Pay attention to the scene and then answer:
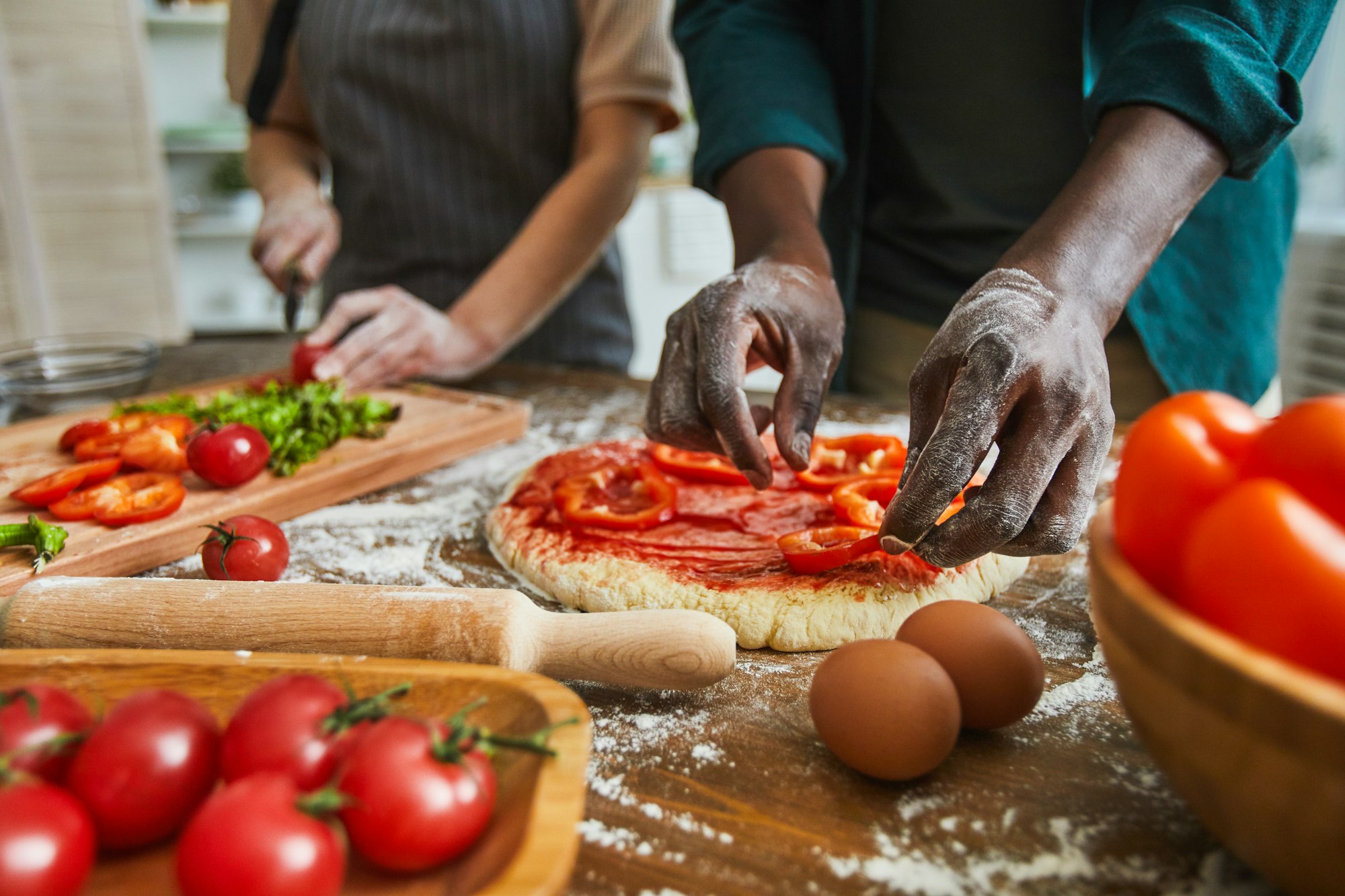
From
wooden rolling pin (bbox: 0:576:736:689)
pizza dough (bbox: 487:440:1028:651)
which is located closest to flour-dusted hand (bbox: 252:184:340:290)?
pizza dough (bbox: 487:440:1028:651)

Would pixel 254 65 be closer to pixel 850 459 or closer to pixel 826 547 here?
pixel 850 459

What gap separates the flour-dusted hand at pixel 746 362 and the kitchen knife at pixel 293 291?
4.24 feet

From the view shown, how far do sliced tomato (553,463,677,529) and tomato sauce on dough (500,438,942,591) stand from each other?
0.01 meters

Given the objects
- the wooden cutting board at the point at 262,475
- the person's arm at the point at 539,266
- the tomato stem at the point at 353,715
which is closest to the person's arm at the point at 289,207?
the person's arm at the point at 539,266

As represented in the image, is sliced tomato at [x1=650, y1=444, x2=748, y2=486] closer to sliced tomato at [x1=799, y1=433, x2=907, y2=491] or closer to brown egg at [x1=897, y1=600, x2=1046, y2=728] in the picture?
sliced tomato at [x1=799, y1=433, x2=907, y2=491]

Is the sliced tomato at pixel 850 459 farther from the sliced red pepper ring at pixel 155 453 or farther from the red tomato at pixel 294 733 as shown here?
the sliced red pepper ring at pixel 155 453

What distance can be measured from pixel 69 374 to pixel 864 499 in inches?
76.1

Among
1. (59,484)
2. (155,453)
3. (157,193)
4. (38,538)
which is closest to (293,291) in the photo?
(155,453)

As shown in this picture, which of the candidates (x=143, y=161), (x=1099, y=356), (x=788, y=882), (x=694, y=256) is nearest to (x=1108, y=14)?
(x=1099, y=356)

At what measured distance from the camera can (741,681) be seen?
3.27 feet

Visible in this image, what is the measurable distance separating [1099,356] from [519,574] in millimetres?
799

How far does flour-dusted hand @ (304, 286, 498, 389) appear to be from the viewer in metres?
2.06

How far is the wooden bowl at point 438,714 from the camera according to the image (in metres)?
0.58

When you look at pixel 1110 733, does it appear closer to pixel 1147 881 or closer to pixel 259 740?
pixel 1147 881
